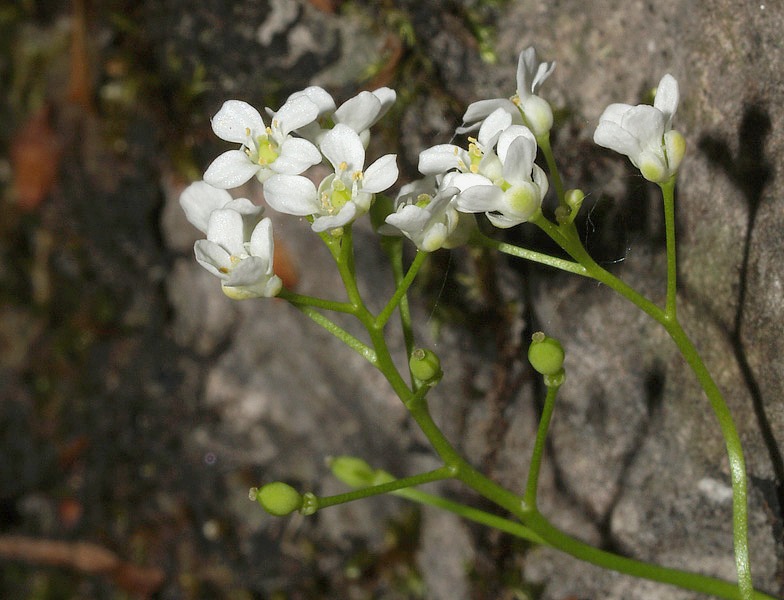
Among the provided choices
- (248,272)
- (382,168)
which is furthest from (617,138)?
(248,272)

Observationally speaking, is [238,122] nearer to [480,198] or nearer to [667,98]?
[480,198]

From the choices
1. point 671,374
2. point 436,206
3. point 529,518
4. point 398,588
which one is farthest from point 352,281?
point 398,588

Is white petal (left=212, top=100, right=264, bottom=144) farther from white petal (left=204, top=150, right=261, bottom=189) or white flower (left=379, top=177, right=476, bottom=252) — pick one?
white flower (left=379, top=177, right=476, bottom=252)

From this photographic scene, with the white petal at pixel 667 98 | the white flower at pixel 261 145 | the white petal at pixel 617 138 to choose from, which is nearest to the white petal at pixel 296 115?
the white flower at pixel 261 145

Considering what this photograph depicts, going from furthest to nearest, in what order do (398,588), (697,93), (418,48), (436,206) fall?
(398,588), (418,48), (697,93), (436,206)

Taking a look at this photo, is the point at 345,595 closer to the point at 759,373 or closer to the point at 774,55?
the point at 759,373

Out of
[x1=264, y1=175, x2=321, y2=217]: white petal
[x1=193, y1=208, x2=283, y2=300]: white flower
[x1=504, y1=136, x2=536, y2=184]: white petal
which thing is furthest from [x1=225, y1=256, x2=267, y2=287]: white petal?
[x1=504, y1=136, x2=536, y2=184]: white petal
